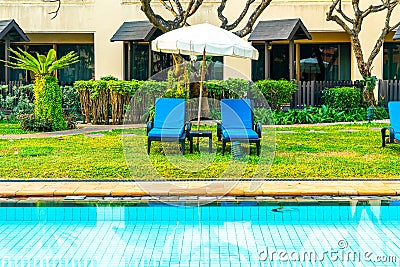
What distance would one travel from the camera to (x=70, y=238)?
685cm

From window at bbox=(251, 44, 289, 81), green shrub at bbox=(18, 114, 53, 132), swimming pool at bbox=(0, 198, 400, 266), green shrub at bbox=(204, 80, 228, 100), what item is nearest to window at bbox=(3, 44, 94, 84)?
window at bbox=(251, 44, 289, 81)

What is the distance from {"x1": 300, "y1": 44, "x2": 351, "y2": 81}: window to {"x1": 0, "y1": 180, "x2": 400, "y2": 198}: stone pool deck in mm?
16533

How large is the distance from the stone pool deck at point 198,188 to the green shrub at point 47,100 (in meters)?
6.64

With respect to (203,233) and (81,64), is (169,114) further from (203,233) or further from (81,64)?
(81,64)

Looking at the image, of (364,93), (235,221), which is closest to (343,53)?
(364,93)

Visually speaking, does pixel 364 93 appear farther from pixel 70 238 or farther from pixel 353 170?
pixel 70 238

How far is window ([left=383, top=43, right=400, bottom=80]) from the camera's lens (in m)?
24.2

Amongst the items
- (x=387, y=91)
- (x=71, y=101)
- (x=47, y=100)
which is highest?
(x=387, y=91)

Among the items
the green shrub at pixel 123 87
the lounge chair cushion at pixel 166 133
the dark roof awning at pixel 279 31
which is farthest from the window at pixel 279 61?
the lounge chair cushion at pixel 166 133

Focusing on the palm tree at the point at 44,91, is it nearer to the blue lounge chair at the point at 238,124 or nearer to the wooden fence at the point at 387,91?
the blue lounge chair at the point at 238,124

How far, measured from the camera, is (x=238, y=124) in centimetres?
1106

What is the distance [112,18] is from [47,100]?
28.5 ft

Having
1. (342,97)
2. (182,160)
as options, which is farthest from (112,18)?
(182,160)

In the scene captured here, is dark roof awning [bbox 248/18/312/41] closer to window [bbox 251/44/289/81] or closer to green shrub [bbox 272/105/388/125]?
green shrub [bbox 272/105/388/125]
